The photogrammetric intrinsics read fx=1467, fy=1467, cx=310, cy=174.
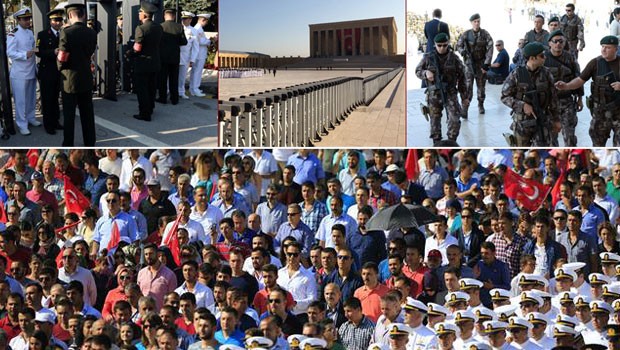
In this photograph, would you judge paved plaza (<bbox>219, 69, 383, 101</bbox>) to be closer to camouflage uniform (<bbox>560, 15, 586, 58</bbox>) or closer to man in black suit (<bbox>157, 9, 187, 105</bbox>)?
man in black suit (<bbox>157, 9, 187, 105</bbox>)

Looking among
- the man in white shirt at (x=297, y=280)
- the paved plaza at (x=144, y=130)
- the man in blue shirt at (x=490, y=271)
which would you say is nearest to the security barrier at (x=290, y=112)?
the paved plaza at (x=144, y=130)

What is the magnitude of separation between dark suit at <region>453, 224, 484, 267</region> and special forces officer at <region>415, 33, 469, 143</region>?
8.21ft

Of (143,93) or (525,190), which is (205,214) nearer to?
(143,93)

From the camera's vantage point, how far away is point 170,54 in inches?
663

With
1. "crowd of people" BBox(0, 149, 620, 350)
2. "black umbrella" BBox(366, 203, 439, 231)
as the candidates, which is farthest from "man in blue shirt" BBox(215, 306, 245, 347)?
"black umbrella" BBox(366, 203, 439, 231)

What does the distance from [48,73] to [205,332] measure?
5.04 m

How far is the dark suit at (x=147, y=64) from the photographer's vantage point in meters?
16.1

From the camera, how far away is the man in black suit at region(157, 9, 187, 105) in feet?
54.9

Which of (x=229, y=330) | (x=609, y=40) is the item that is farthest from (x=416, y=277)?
(x=609, y=40)

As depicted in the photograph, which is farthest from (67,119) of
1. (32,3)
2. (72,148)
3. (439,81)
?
(439,81)

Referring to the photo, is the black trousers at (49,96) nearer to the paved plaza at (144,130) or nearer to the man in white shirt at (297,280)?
the paved plaza at (144,130)

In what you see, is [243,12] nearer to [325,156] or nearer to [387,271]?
[325,156]

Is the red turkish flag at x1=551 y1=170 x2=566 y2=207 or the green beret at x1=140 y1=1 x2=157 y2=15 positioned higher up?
the green beret at x1=140 y1=1 x2=157 y2=15

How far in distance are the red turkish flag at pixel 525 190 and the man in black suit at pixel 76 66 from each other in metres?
4.42
